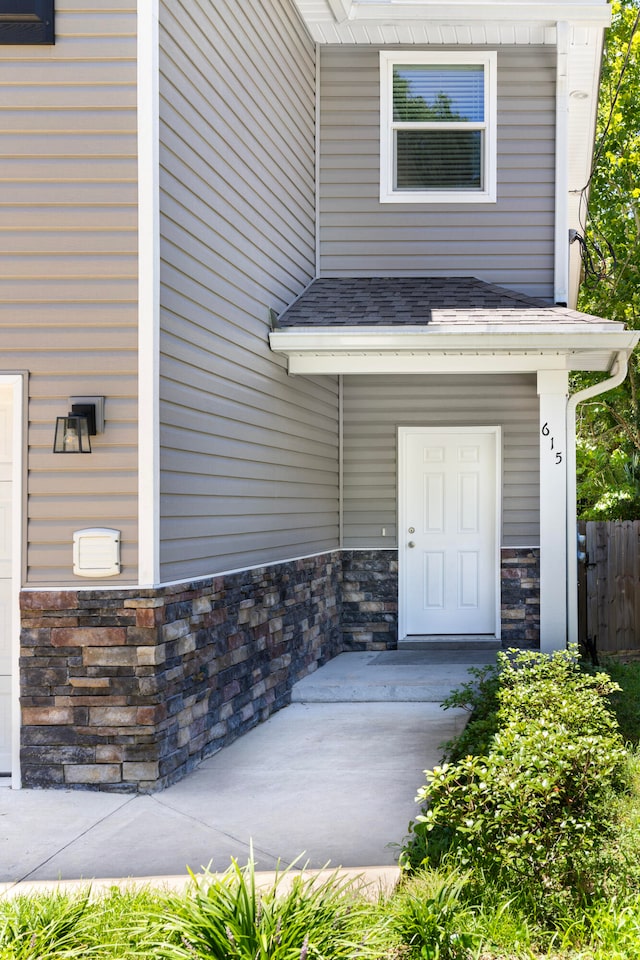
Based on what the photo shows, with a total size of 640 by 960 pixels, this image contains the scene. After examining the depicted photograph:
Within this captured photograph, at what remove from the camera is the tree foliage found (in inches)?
629

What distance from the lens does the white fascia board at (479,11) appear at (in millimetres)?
8203

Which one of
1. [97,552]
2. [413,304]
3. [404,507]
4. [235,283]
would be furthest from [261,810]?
[404,507]

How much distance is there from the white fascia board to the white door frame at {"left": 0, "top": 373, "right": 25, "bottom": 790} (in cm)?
507

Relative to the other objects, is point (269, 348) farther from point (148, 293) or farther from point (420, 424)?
point (420, 424)

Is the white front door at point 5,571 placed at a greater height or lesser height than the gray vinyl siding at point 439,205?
lesser

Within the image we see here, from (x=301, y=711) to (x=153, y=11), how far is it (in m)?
4.64

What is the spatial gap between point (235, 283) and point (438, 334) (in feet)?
5.14

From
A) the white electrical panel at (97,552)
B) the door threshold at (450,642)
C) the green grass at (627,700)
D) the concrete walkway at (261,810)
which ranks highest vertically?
the white electrical panel at (97,552)

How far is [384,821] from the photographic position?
14.9 feet

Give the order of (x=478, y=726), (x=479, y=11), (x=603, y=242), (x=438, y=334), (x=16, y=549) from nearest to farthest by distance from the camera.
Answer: (x=16, y=549) < (x=478, y=726) < (x=438, y=334) < (x=479, y=11) < (x=603, y=242)

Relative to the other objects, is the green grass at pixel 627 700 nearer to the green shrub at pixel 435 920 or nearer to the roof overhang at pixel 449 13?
the green shrub at pixel 435 920

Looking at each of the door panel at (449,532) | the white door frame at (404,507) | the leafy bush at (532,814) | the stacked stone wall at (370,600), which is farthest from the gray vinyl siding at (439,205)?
the leafy bush at (532,814)

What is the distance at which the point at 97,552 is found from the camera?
4938 millimetres

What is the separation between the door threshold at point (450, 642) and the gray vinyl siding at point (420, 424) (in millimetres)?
890
